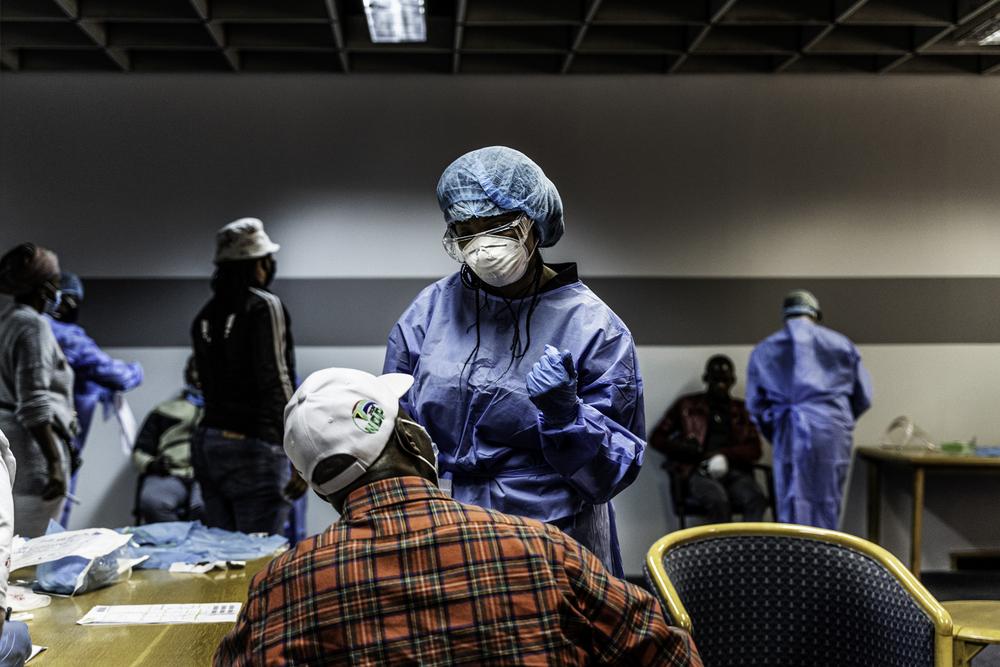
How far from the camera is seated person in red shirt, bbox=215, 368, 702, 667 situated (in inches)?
42.0

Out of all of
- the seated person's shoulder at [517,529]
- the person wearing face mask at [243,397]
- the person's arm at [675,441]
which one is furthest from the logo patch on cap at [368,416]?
the person's arm at [675,441]

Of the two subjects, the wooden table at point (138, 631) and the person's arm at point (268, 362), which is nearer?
the wooden table at point (138, 631)

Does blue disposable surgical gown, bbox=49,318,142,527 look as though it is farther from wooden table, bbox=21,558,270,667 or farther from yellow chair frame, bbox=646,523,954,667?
yellow chair frame, bbox=646,523,954,667

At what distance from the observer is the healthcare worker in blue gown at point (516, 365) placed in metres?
1.64

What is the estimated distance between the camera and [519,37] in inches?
198

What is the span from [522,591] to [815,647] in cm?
111

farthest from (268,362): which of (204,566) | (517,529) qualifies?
(517,529)

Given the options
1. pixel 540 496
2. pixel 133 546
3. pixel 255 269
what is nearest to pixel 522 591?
pixel 540 496

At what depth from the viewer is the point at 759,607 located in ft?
6.41

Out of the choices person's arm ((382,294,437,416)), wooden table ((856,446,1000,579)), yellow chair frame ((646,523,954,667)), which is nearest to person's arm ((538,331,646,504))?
yellow chair frame ((646,523,954,667))

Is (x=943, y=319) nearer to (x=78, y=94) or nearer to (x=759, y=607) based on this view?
(x=759, y=607)

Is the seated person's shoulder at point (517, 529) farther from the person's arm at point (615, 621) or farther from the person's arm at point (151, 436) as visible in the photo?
the person's arm at point (151, 436)

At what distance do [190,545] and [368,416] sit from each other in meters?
1.31

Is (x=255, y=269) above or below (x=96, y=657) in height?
above
